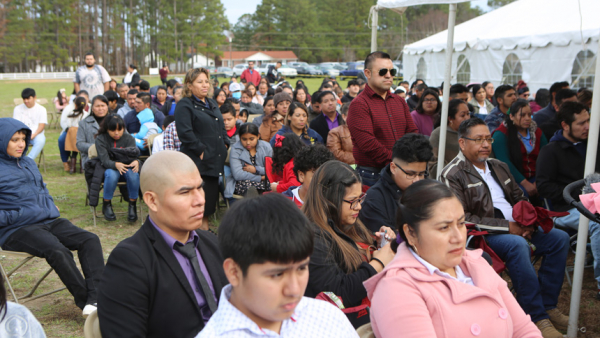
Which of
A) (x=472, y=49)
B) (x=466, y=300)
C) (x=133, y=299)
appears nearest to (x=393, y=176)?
(x=466, y=300)

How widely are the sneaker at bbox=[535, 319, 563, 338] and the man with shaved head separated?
2.43 metres

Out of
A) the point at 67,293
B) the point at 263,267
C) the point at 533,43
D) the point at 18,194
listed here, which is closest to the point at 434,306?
the point at 263,267

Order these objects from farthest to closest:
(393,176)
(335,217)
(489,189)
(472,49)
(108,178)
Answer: (472,49) → (108,178) → (489,189) → (393,176) → (335,217)

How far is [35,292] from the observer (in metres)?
4.49

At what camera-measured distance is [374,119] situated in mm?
4531

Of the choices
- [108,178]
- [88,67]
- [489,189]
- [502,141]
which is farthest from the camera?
[88,67]

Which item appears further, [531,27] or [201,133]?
[531,27]

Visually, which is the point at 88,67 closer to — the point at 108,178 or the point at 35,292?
the point at 108,178

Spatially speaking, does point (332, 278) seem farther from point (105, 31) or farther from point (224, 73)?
point (105, 31)

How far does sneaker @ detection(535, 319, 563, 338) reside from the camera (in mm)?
3381

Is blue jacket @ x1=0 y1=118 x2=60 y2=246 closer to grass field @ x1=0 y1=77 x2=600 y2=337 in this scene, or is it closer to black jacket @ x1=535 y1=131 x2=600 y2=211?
grass field @ x1=0 y1=77 x2=600 y2=337

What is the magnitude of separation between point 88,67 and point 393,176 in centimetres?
977

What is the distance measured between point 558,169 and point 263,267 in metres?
3.92

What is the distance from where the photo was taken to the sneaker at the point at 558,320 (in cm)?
361
